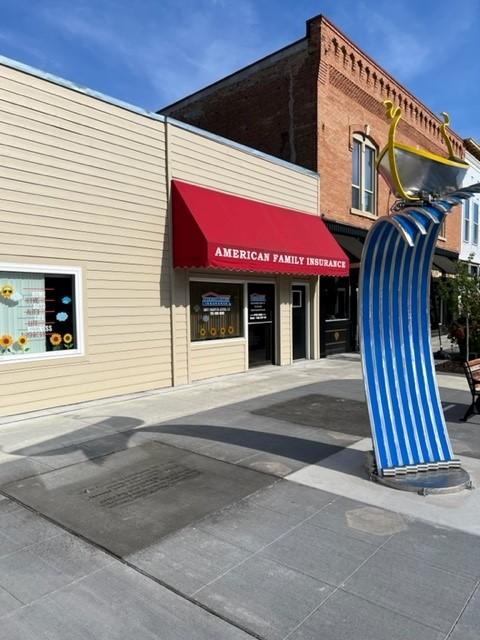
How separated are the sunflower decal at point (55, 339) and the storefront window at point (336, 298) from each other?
7.93m

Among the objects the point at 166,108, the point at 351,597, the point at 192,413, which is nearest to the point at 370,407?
the point at 351,597

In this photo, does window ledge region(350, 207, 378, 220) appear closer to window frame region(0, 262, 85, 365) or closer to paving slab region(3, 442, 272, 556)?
window frame region(0, 262, 85, 365)

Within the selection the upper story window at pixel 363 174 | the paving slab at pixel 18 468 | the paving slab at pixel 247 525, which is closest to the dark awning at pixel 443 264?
the upper story window at pixel 363 174

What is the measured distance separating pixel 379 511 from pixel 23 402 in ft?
17.9

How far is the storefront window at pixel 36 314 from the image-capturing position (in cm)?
729

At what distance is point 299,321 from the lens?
44.5 feet

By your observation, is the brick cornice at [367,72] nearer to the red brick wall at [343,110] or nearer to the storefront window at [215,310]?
the red brick wall at [343,110]

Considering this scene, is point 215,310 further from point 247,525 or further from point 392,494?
point 247,525

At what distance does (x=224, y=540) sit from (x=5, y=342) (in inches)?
198

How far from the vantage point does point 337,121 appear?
46.0ft

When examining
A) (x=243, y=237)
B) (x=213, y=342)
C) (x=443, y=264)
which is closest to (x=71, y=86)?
(x=243, y=237)

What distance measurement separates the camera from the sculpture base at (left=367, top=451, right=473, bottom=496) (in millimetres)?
4445

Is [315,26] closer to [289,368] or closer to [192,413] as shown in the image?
[289,368]

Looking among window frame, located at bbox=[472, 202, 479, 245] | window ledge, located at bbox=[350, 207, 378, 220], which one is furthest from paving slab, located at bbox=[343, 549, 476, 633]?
window frame, located at bbox=[472, 202, 479, 245]
